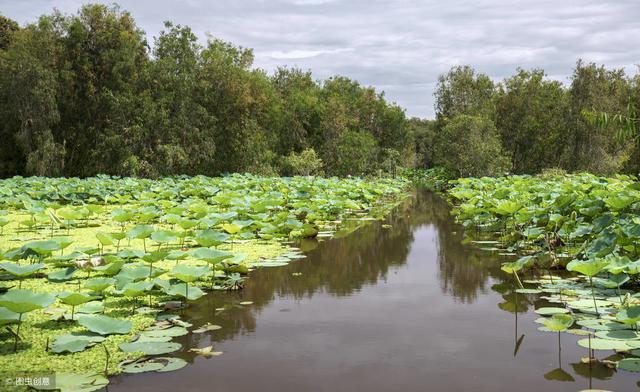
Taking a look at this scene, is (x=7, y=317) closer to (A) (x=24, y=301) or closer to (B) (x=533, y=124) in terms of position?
(A) (x=24, y=301)

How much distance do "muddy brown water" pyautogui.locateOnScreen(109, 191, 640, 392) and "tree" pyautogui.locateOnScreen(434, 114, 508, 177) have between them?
1955 centimetres

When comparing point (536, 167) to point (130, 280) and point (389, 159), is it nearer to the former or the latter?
point (389, 159)

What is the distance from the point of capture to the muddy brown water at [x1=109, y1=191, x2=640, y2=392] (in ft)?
9.64

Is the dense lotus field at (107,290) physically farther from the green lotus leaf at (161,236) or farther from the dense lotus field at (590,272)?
the dense lotus field at (590,272)

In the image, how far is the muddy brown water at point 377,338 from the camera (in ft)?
9.64

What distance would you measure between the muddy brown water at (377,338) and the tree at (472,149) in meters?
19.5

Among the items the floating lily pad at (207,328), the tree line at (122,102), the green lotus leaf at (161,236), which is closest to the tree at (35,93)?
the tree line at (122,102)

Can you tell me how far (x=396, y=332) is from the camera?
385cm

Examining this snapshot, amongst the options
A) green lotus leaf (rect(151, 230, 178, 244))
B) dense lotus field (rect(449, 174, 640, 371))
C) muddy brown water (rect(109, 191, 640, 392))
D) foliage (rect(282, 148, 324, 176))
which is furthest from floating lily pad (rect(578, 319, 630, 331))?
foliage (rect(282, 148, 324, 176))

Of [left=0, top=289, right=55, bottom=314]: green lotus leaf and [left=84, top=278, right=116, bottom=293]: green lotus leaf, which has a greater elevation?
[left=0, top=289, right=55, bottom=314]: green lotus leaf

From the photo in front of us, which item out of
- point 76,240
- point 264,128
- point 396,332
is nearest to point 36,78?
point 264,128

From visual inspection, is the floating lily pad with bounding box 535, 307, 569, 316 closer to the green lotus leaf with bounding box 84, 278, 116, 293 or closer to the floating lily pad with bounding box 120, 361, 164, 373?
the floating lily pad with bounding box 120, 361, 164, 373

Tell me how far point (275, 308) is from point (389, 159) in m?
35.1

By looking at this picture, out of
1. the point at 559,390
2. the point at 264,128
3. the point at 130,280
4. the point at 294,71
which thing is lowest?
the point at 559,390
